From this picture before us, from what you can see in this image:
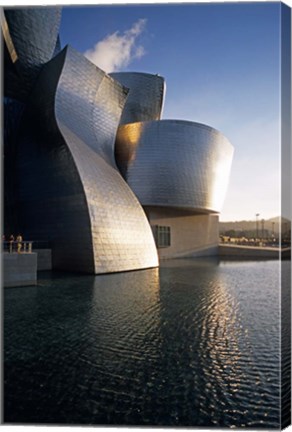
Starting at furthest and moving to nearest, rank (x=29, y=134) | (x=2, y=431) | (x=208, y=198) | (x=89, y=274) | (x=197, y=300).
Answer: (x=208, y=198), (x=29, y=134), (x=89, y=274), (x=197, y=300), (x=2, y=431)

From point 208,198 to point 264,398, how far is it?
65.2 ft

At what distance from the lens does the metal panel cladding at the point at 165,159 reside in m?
19.6

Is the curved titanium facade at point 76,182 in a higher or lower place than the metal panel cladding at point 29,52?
lower

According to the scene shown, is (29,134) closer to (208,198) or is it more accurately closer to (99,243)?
(99,243)

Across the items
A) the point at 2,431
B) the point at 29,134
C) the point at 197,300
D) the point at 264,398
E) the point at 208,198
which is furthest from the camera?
the point at 208,198

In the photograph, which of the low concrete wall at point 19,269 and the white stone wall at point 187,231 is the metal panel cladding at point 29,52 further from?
the white stone wall at point 187,231

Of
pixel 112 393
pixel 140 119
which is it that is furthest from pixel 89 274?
pixel 140 119

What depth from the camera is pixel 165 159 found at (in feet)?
64.8

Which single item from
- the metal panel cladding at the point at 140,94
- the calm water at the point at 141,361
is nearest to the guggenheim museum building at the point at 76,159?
the metal panel cladding at the point at 140,94

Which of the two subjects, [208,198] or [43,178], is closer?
[43,178]

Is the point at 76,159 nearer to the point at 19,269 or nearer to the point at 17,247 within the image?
the point at 17,247

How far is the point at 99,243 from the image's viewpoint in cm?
1123

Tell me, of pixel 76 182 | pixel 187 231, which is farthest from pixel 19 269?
pixel 187 231

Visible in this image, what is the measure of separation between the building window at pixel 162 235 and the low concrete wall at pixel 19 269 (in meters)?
13.6
